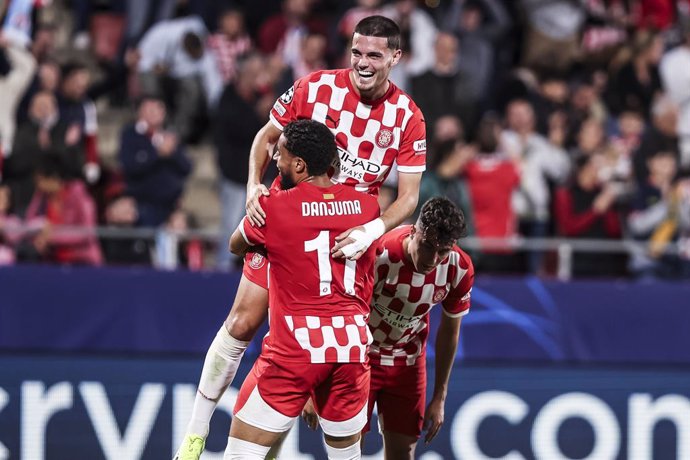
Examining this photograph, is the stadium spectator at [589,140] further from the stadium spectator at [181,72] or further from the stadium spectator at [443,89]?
the stadium spectator at [181,72]

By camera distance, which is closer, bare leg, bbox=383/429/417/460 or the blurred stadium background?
bare leg, bbox=383/429/417/460

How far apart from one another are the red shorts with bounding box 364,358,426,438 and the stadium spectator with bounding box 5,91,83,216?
4485 mm

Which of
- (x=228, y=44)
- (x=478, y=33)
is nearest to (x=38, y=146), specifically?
(x=228, y=44)

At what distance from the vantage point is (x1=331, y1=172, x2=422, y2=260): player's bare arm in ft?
21.6

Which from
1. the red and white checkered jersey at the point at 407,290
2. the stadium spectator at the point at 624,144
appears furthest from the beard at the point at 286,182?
the stadium spectator at the point at 624,144

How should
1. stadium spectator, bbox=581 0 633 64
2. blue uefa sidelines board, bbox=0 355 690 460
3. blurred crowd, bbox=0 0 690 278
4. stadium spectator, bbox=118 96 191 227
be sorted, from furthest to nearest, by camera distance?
stadium spectator, bbox=581 0 633 64
stadium spectator, bbox=118 96 191 227
blurred crowd, bbox=0 0 690 278
blue uefa sidelines board, bbox=0 355 690 460

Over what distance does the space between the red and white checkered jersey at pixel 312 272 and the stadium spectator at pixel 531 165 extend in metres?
5.46

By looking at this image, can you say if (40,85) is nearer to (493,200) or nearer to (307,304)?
(493,200)

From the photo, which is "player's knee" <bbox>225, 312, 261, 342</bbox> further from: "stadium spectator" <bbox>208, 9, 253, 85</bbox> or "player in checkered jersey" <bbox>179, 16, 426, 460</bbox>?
"stadium spectator" <bbox>208, 9, 253, 85</bbox>

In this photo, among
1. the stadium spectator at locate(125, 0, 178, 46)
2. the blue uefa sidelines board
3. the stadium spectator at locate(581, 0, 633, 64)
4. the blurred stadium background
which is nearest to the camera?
the blue uefa sidelines board

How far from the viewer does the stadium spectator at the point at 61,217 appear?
35.9 feet

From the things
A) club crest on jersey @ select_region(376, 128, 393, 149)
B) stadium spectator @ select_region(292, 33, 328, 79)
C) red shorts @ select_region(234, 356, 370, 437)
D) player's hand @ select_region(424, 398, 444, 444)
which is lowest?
player's hand @ select_region(424, 398, 444, 444)

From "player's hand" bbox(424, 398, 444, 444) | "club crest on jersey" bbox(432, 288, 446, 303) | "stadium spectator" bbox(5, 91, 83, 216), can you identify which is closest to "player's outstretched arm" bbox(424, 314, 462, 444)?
"player's hand" bbox(424, 398, 444, 444)

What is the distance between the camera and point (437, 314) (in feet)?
31.7
